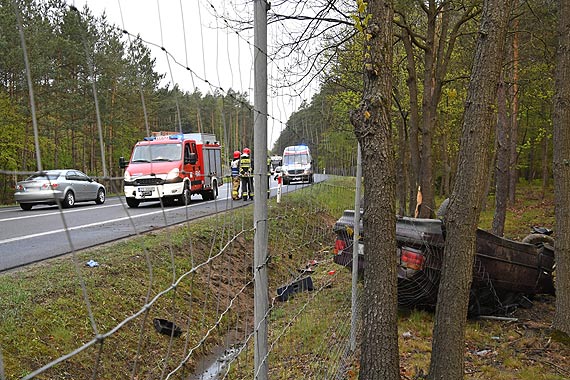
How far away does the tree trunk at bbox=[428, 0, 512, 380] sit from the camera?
3695 millimetres

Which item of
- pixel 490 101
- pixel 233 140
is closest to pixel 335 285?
pixel 490 101

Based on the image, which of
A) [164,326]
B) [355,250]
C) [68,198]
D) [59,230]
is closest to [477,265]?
[355,250]

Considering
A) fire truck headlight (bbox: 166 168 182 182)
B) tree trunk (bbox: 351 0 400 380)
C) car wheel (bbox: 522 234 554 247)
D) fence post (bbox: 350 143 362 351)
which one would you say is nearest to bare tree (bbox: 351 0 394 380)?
tree trunk (bbox: 351 0 400 380)

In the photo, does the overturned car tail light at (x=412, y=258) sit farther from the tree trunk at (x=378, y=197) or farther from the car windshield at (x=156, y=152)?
the car windshield at (x=156, y=152)

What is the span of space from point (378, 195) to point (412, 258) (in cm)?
240

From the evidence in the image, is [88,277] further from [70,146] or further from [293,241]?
[70,146]

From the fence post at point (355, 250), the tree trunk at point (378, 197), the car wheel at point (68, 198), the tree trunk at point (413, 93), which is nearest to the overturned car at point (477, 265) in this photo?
the fence post at point (355, 250)

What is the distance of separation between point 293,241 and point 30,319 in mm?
4115

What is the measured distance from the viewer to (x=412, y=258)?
18.4ft

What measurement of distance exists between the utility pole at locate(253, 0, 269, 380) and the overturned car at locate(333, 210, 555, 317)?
2956mm

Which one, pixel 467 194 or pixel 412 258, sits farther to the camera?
pixel 412 258

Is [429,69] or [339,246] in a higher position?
[429,69]

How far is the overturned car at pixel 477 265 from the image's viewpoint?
18.4 feet

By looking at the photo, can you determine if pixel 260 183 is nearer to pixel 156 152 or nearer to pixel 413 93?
pixel 156 152
